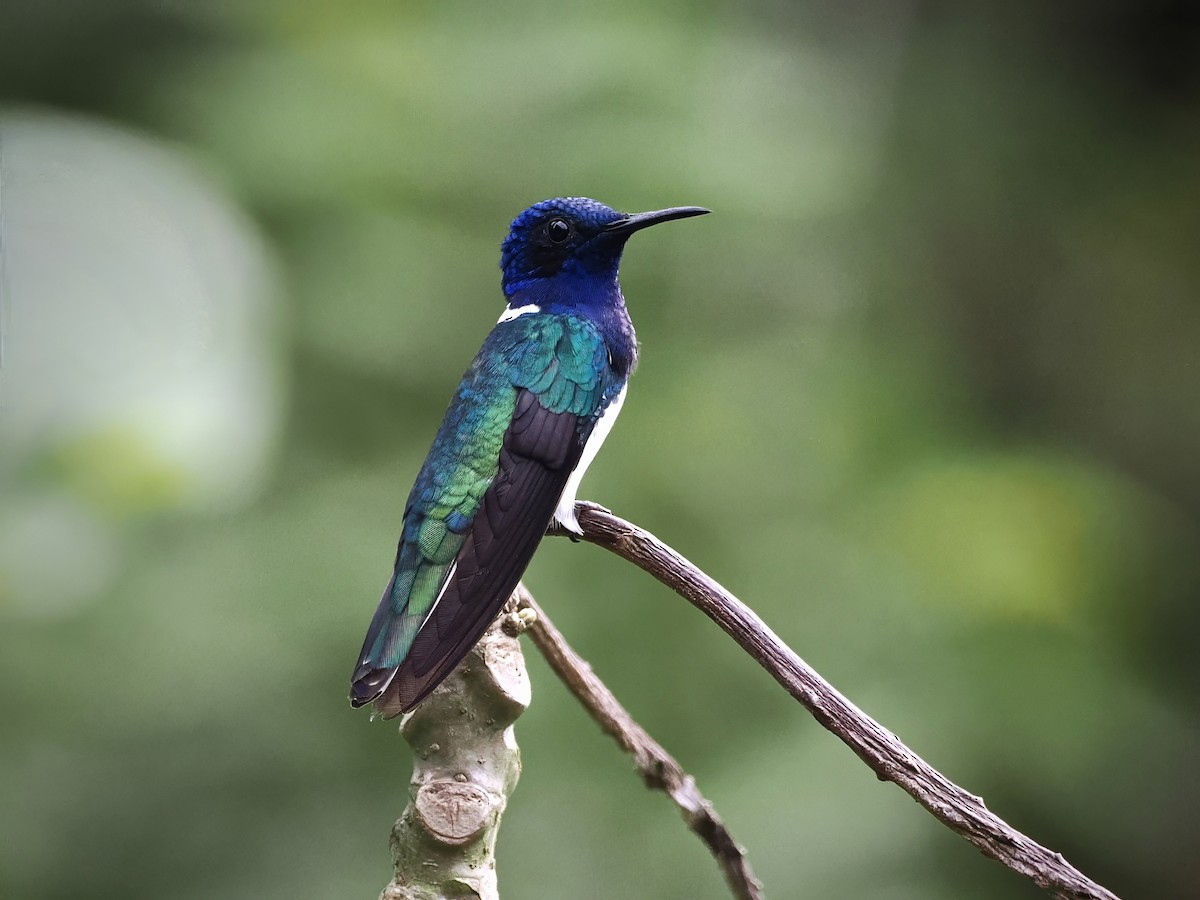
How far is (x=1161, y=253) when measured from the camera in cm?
426

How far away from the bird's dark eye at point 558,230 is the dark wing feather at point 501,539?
0.37m

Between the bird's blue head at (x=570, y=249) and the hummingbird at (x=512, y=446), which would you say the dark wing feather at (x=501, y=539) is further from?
the bird's blue head at (x=570, y=249)

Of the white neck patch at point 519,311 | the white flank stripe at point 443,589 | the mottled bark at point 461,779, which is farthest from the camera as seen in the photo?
the white neck patch at point 519,311

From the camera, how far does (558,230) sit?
2273 mm

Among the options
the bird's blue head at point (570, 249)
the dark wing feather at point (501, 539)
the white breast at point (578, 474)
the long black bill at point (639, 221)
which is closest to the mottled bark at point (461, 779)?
the dark wing feather at point (501, 539)

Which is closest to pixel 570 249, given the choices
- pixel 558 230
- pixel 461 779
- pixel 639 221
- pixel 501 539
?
pixel 558 230

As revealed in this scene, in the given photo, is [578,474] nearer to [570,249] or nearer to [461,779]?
[570,249]

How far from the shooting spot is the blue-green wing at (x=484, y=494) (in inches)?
59.7

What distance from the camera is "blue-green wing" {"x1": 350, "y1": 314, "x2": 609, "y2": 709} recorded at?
4.98 feet

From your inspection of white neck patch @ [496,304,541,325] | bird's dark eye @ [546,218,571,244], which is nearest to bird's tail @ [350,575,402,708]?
white neck patch @ [496,304,541,325]

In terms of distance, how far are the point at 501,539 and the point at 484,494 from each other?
12 centimetres

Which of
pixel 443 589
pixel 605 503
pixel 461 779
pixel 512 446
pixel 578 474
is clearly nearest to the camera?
pixel 461 779

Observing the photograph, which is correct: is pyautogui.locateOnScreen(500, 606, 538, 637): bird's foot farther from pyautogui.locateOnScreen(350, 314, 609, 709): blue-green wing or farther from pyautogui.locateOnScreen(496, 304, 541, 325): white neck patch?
pyautogui.locateOnScreen(496, 304, 541, 325): white neck patch

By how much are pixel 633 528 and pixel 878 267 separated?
254 cm
